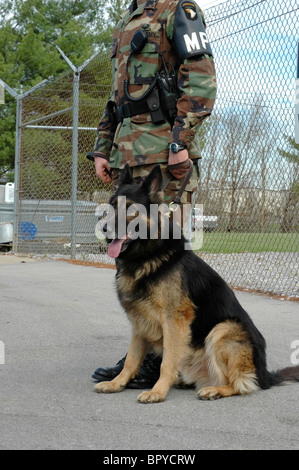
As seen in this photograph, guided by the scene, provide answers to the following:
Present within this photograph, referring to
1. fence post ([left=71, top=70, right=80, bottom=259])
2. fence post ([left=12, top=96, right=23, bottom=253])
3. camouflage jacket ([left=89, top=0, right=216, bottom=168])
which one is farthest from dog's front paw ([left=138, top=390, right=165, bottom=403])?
fence post ([left=12, top=96, right=23, bottom=253])

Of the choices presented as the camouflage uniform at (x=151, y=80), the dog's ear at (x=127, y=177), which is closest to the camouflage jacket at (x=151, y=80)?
the camouflage uniform at (x=151, y=80)

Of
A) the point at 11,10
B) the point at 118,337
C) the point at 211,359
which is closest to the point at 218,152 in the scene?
the point at 118,337

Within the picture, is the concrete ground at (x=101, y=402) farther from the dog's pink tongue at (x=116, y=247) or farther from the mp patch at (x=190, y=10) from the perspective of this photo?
the mp patch at (x=190, y=10)

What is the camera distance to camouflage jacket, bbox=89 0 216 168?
3.38 m

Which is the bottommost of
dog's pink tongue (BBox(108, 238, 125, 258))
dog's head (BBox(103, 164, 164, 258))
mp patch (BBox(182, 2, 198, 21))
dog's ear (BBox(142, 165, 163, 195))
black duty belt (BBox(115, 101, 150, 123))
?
dog's pink tongue (BBox(108, 238, 125, 258))

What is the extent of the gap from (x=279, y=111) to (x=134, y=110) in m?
3.49

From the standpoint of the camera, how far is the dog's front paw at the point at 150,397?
301cm

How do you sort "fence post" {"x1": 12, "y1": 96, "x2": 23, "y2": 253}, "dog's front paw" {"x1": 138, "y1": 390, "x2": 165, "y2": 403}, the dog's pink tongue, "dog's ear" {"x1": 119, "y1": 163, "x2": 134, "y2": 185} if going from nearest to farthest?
"dog's front paw" {"x1": 138, "y1": 390, "x2": 165, "y2": 403} → the dog's pink tongue → "dog's ear" {"x1": 119, "y1": 163, "x2": 134, "y2": 185} → "fence post" {"x1": 12, "y1": 96, "x2": 23, "y2": 253}

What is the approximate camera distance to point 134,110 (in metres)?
3.53

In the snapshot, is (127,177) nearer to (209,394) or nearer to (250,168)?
(209,394)

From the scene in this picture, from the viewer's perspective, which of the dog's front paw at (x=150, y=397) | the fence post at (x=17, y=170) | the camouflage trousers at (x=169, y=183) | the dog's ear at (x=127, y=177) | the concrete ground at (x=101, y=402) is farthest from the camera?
the fence post at (x=17, y=170)

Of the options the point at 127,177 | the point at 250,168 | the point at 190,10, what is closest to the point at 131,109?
the point at 127,177

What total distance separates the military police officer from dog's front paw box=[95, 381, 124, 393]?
111 mm

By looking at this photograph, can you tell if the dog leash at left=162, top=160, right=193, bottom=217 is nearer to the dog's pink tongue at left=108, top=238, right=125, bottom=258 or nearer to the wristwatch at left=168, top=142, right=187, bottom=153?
the wristwatch at left=168, top=142, right=187, bottom=153
